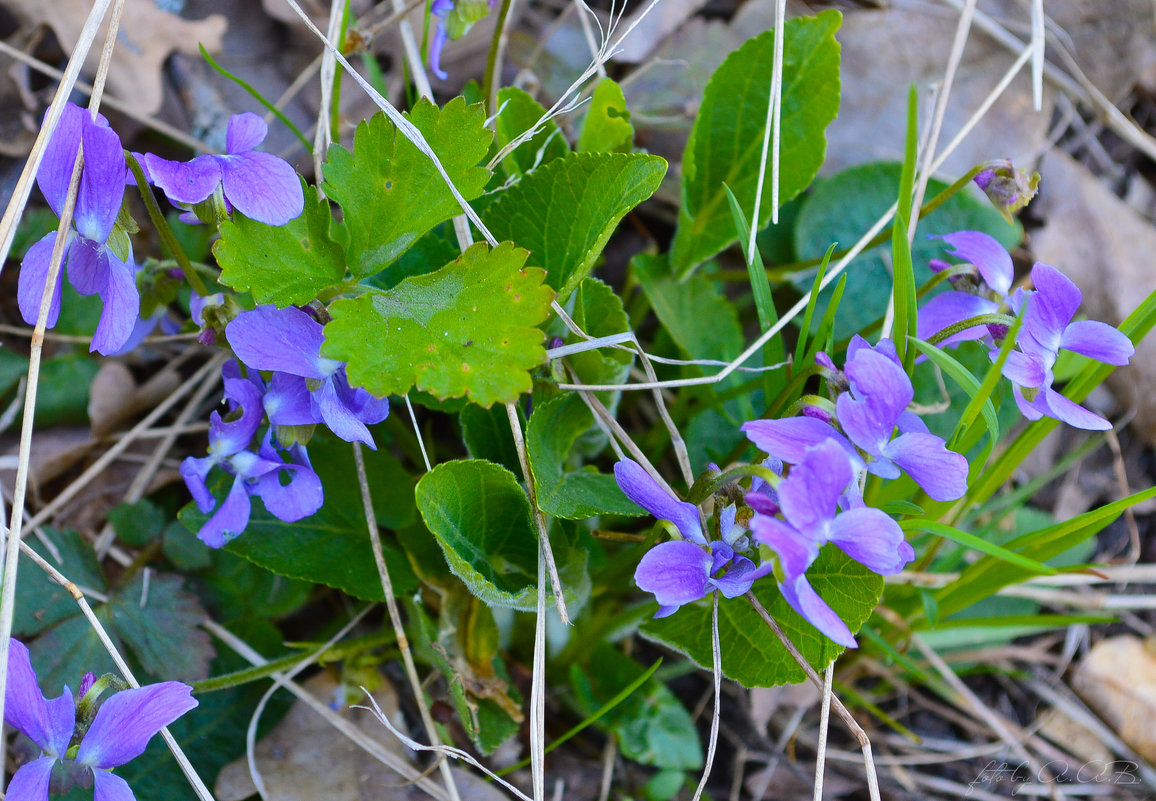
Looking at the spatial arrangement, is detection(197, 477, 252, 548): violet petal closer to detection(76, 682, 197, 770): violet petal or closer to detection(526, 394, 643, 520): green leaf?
detection(76, 682, 197, 770): violet petal

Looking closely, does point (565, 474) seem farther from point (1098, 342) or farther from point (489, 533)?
point (1098, 342)

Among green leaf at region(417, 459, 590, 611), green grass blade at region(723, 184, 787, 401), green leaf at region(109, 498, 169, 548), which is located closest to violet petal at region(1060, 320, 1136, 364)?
green grass blade at region(723, 184, 787, 401)

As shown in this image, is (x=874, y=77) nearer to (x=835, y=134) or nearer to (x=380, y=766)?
(x=835, y=134)

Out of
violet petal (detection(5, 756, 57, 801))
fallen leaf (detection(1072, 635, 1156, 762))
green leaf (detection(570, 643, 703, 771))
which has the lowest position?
fallen leaf (detection(1072, 635, 1156, 762))

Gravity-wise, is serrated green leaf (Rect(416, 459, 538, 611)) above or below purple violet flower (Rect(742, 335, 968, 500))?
below

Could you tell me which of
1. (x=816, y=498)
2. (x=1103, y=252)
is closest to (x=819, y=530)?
(x=816, y=498)

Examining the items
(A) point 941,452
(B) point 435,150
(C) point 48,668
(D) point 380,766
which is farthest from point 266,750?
(A) point 941,452

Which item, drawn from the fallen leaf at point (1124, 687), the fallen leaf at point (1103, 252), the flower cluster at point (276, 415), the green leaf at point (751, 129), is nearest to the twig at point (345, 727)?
the flower cluster at point (276, 415)
